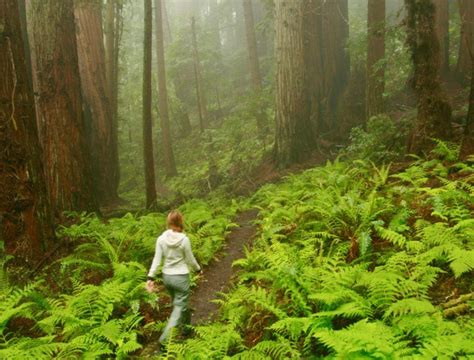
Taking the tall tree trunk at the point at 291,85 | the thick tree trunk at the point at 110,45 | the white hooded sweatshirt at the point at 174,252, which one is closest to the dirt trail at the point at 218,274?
the white hooded sweatshirt at the point at 174,252

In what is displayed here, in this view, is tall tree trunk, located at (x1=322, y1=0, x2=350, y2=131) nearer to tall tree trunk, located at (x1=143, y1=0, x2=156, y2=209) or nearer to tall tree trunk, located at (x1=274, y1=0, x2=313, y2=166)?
tall tree trunk, located at (x1=274, y1=0, x2=313, y2=166)

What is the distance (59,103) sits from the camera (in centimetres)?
895

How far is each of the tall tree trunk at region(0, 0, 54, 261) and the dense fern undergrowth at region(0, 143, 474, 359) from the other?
760 mm

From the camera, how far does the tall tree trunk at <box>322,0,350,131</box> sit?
15070 mm

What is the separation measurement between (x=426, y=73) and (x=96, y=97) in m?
10.2

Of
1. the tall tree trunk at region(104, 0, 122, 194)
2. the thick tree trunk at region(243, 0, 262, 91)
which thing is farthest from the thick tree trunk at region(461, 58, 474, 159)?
the thick tree trunk at region(243, 0, 262, 91)

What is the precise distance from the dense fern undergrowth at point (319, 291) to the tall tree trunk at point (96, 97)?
19.5ft

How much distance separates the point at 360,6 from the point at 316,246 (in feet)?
90.0

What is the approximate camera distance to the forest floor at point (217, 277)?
5463mm

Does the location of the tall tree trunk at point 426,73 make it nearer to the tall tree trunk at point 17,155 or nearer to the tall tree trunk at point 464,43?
the tall tree trunk at point 464,43

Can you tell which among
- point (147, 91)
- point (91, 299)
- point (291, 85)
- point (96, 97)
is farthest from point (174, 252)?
point (96, 97)

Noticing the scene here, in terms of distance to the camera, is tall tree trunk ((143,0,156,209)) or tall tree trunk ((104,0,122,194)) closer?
tall tree trunk ((143,0,156,209))

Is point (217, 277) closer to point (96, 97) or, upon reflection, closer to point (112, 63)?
point (96, 97)

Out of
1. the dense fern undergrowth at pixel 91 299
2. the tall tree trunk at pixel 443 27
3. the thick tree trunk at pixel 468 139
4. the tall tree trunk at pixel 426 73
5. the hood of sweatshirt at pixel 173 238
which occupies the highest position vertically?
the tall tree trunk at pixel 443 27
